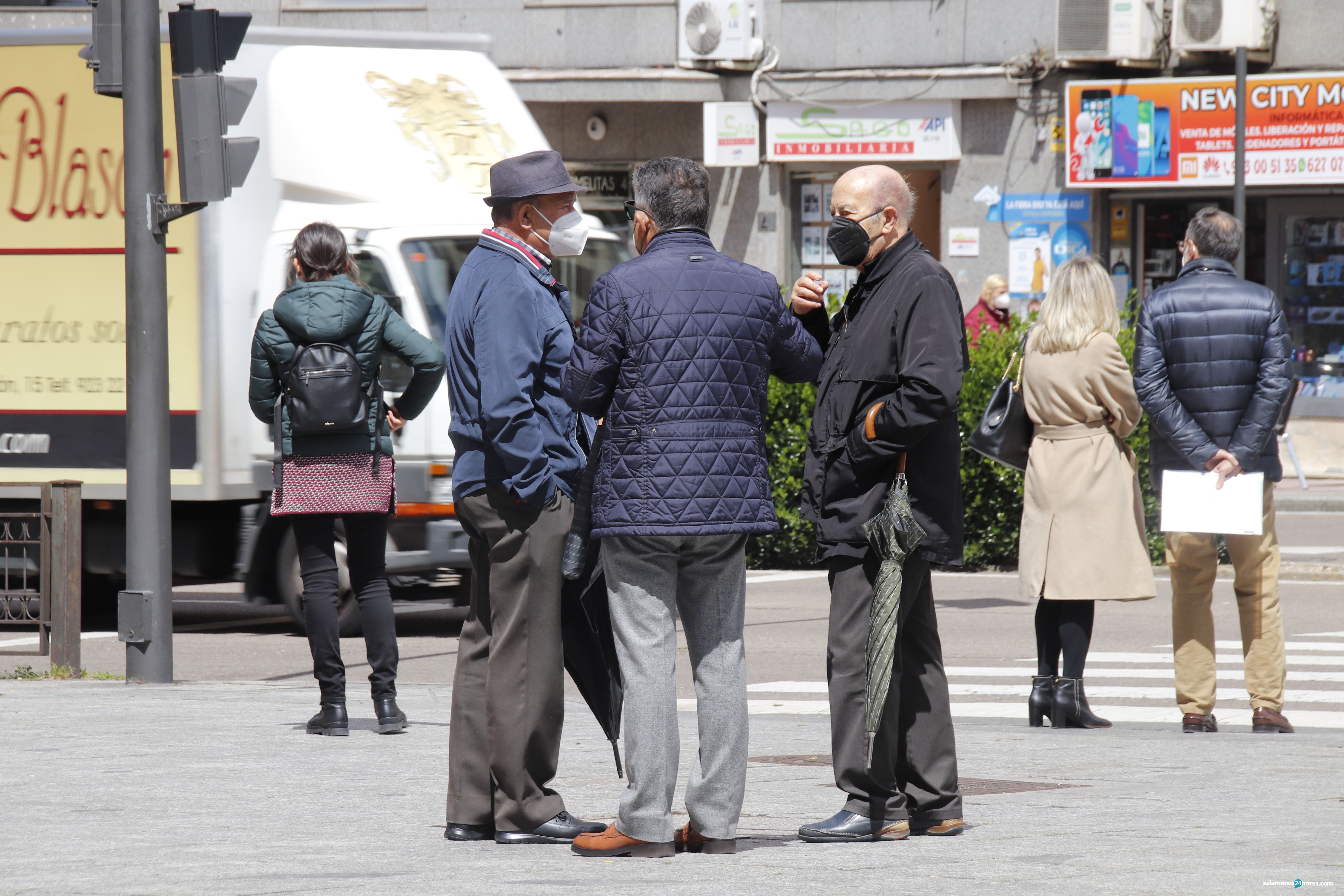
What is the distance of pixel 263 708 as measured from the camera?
25.4 feet

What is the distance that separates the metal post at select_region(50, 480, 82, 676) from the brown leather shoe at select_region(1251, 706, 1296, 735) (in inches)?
203

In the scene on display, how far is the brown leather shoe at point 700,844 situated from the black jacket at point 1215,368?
311 cm

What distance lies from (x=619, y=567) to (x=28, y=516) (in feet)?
16.7

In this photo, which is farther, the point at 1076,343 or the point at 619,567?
the point at 1076,343

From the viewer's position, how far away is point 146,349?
855 centimetres

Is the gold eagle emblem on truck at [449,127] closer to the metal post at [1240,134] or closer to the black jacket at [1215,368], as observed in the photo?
the black jacket at [1215,368]

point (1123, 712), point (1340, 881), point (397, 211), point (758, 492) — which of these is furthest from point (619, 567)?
point (397, 211)

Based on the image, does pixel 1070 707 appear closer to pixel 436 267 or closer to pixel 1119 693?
pixel 1119 693

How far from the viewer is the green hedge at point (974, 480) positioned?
13.5 metres

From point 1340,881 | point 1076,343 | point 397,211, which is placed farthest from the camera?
point 397,211

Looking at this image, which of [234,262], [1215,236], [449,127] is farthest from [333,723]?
[449,127]

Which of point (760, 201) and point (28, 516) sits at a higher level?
point (760, 201)

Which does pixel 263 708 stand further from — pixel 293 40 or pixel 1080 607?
pixel 293 40

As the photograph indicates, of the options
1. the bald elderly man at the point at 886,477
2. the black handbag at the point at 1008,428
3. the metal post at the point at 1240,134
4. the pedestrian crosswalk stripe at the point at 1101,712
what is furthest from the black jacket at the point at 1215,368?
the metal post at the point at 1240,134
